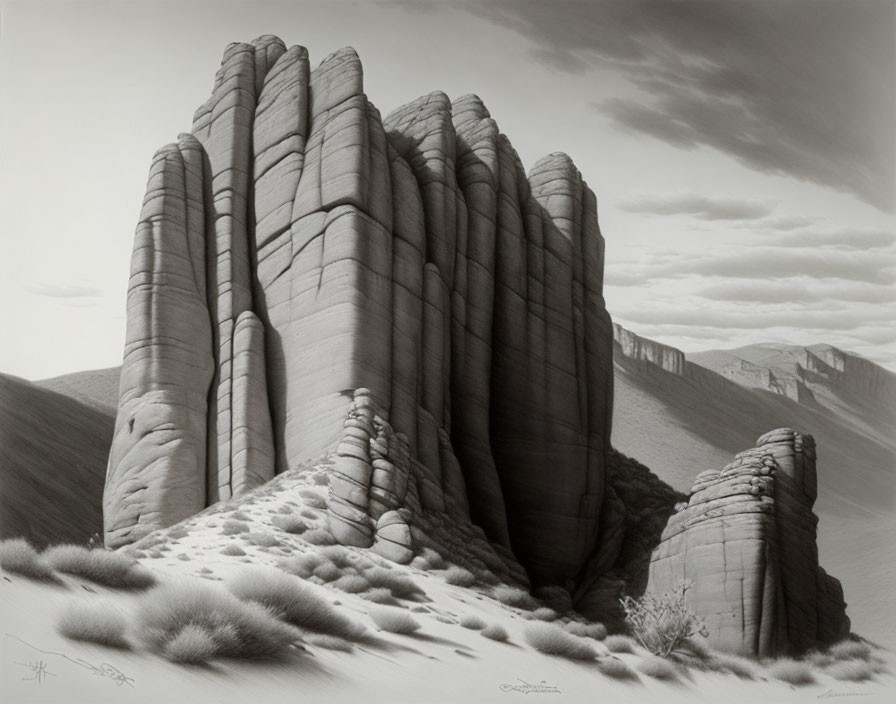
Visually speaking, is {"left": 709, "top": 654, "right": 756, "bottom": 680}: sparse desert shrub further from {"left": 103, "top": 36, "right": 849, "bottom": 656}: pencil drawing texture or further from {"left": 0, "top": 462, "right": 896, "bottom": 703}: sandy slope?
{"left": 103, "top": 36, "right": 849, "bottom": 656}: pencil drawing texture

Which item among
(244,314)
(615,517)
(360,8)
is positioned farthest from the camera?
(615,517)

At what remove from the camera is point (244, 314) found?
21.0 m

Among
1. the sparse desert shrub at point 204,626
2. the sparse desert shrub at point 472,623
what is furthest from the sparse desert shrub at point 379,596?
the sparse desert shrub at point 204,626

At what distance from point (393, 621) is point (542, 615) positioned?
3.32 metres

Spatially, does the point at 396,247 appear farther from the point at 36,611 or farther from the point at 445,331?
the point at 36,611

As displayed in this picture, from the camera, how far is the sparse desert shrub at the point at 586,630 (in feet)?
58.7

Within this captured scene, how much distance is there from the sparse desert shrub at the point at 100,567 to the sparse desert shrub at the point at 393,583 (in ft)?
11.1

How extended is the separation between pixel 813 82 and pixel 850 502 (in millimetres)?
11277

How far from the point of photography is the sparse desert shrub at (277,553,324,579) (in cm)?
1596

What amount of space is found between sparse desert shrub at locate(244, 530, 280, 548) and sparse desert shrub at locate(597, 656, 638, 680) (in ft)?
17.1

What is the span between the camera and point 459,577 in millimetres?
17469

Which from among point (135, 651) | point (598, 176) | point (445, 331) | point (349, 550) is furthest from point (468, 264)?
point (135, 651)
